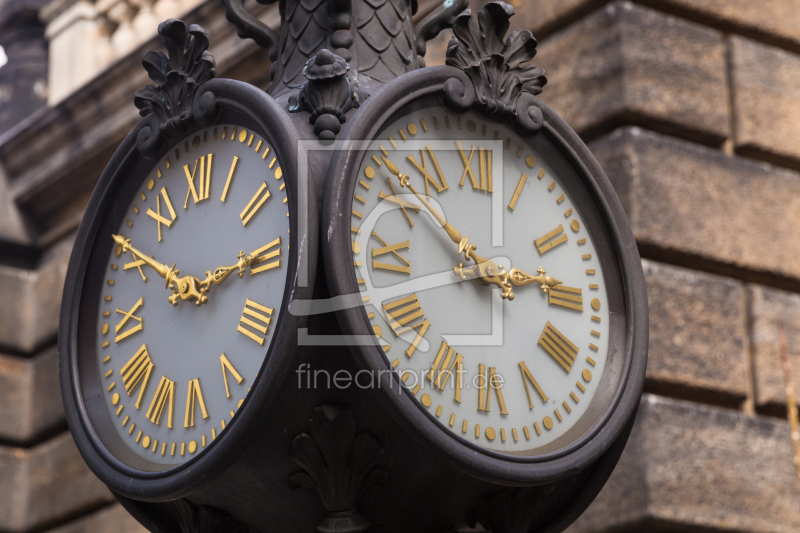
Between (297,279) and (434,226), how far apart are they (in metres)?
0.32

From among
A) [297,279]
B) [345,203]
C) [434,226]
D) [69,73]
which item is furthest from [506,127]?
[69,73]

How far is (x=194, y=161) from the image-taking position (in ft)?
6.79

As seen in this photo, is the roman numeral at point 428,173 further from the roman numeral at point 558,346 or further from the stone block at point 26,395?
the stone block at point 26,395

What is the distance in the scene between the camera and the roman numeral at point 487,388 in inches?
73.3

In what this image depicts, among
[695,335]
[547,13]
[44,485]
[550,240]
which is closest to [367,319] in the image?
[550,240]

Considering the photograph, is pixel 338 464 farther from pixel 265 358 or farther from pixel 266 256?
pixel 266 256

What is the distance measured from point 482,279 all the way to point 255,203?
0.43 metres

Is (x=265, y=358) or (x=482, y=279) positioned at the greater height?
(x=482, y=279)

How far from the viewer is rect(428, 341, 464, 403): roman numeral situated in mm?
1812

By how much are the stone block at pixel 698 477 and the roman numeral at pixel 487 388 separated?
1.44m

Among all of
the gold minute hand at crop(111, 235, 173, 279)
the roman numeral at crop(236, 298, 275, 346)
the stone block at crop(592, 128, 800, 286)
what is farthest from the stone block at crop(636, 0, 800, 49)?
the roman numeral at crop(236, 298, 275, 346)

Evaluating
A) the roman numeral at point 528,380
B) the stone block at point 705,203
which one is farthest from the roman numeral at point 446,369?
the stone block at point 705,203

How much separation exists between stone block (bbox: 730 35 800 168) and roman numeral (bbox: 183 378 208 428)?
2.60 m

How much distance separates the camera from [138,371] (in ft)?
6.66
